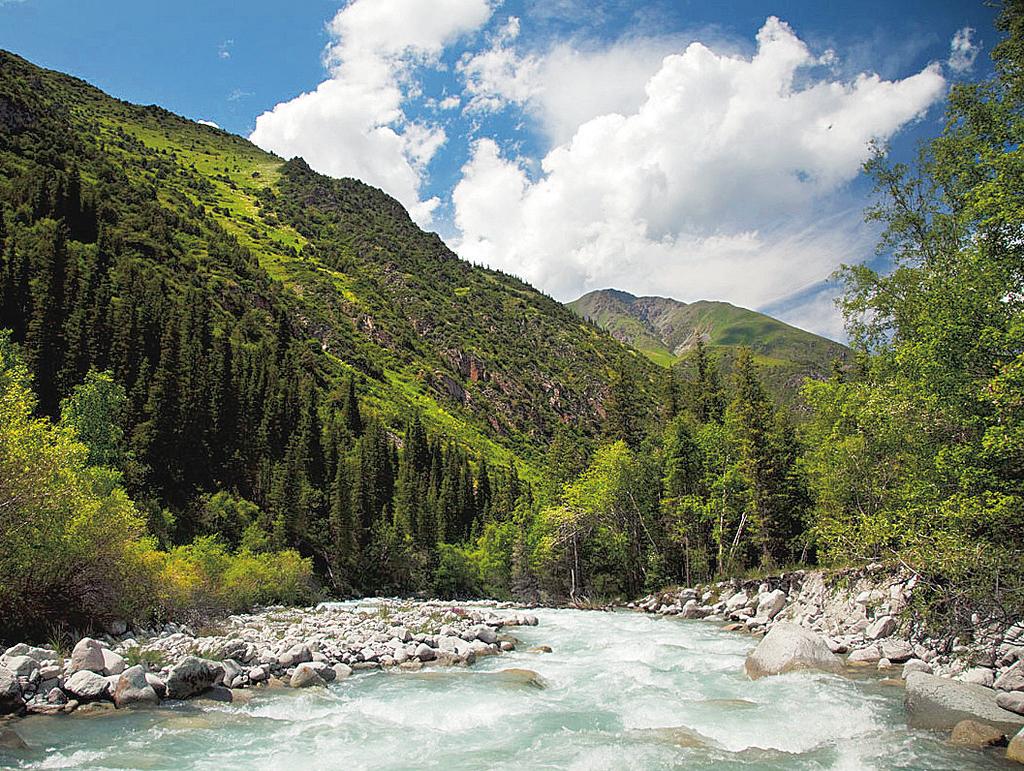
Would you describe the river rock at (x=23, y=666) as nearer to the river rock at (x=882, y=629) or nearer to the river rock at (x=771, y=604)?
the river rock at (x=882, y=629)

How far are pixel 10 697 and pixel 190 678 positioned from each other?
328 centimetres

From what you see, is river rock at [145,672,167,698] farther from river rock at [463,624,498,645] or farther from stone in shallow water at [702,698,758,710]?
stone in shallow water at [702,698,758,710]

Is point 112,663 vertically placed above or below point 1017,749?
above

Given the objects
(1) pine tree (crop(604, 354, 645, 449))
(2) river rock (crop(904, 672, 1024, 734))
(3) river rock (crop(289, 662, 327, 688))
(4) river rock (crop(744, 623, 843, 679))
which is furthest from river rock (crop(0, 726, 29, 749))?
(1) pine tree (crop(604, 354, 645, 449))

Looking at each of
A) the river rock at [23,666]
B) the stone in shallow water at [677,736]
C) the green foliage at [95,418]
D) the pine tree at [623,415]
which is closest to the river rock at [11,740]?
the river rock at [23,666]

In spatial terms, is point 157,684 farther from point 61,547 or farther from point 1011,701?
point 1011,701

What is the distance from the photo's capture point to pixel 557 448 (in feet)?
232

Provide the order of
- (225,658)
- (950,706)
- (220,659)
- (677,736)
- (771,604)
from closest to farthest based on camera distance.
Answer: (677,736) < (950,706) < (220,659) < (225,658) < (771,604)

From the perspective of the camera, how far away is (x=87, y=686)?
1241cm

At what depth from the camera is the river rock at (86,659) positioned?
1311cm

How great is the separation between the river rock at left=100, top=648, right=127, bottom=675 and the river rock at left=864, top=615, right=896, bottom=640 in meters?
22.4

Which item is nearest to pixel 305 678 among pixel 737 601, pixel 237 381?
pixel 737 601

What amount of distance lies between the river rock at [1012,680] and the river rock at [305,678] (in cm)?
1610

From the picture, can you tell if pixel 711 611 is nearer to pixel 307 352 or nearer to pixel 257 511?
pixel 257 511
